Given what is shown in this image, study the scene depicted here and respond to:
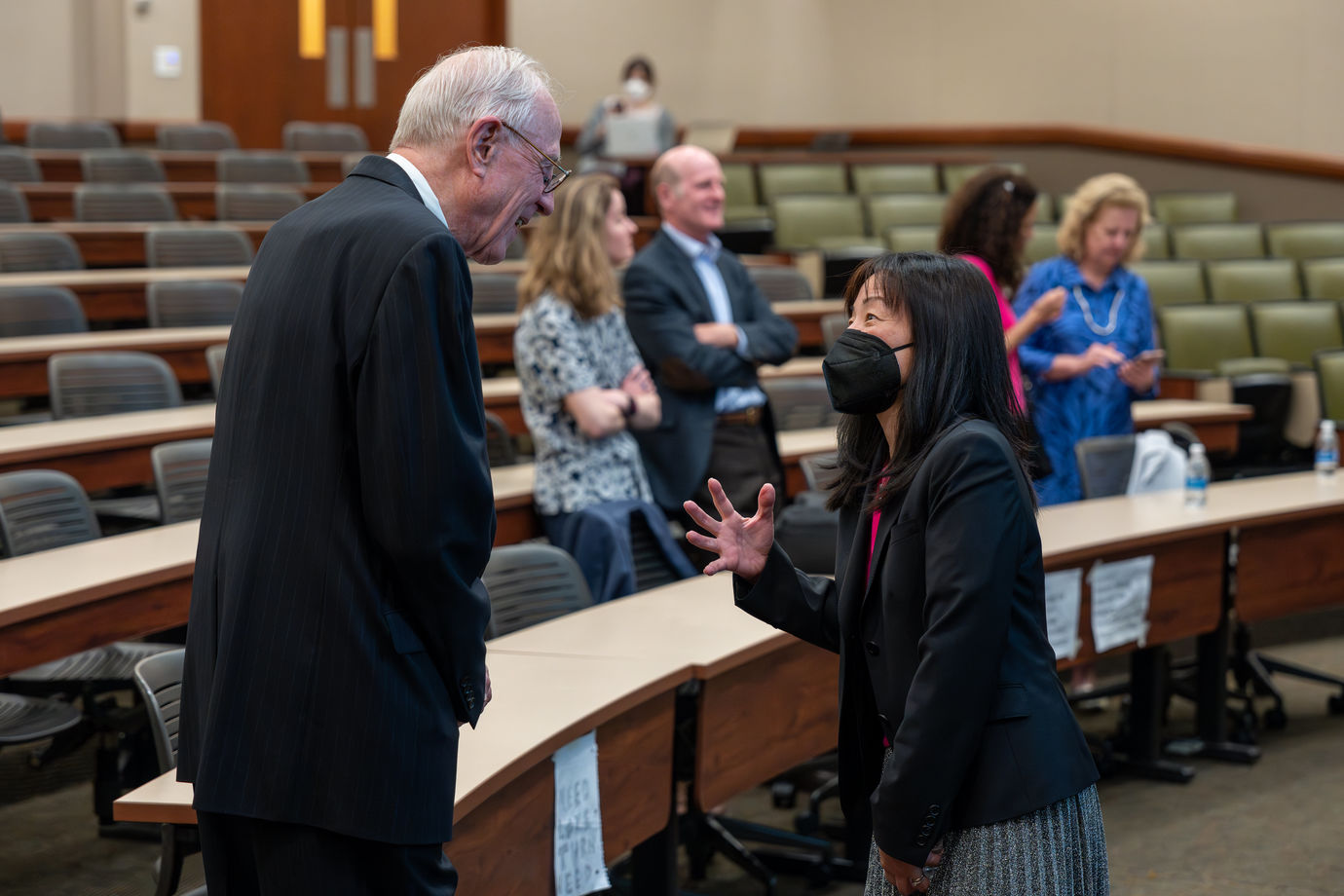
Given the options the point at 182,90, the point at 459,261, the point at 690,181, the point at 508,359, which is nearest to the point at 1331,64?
the point at 508,359

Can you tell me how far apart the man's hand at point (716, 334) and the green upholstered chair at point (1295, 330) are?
4.16 metres

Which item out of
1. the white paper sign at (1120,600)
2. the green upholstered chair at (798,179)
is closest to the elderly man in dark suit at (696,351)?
the white paper sign at (1120,600)

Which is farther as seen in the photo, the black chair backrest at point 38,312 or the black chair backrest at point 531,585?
the black chair backrest at point 38,312

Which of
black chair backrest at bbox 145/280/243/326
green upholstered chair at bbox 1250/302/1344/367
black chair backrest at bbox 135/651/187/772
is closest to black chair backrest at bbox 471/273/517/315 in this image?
black chair backrest at bbox 145/280/243/326

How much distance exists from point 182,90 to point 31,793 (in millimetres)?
8555

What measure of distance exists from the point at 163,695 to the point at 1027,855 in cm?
139

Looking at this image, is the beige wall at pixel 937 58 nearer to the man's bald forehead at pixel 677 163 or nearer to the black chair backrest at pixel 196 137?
the black chair backrest at pixel 196 137

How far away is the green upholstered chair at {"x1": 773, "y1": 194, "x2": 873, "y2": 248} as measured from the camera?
26.6 ft

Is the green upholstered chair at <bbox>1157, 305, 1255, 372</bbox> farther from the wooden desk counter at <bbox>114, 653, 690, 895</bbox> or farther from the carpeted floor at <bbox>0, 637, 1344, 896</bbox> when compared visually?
the wooden desk counter at <bbox>114, 653, 690, 895</bbox>

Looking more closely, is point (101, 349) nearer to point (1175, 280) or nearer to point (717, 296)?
point (717, 296)

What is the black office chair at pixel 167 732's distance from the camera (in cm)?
205

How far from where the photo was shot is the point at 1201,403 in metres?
5.86

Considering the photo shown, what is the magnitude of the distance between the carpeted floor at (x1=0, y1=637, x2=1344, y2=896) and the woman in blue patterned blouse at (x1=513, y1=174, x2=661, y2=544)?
0.91 metres

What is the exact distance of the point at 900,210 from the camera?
8383mm
